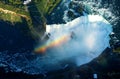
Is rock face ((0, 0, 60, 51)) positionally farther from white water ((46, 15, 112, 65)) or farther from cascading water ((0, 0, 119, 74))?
white water ((46, 15, 112, 65))

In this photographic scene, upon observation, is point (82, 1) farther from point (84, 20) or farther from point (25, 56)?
point (25, 56)

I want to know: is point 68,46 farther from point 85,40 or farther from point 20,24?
point 20,24

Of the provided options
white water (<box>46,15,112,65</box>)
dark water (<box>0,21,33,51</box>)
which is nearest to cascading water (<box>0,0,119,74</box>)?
white water (<box>46,15,112,65</box>)

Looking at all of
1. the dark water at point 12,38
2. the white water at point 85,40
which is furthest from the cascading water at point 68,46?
the dark water at point 12,38

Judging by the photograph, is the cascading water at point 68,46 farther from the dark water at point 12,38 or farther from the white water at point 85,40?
the dark water at point 12,38

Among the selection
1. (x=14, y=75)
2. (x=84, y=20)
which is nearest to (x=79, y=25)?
(x=84, y=20)

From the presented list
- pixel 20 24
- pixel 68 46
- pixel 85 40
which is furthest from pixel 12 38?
pixel 85 40

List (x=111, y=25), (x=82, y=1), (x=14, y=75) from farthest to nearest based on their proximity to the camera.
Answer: (x=82, y=1)
(x=111, y=25)
(x=14, y=75)

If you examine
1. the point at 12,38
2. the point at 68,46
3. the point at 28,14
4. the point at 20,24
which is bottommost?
the point at 68,46
